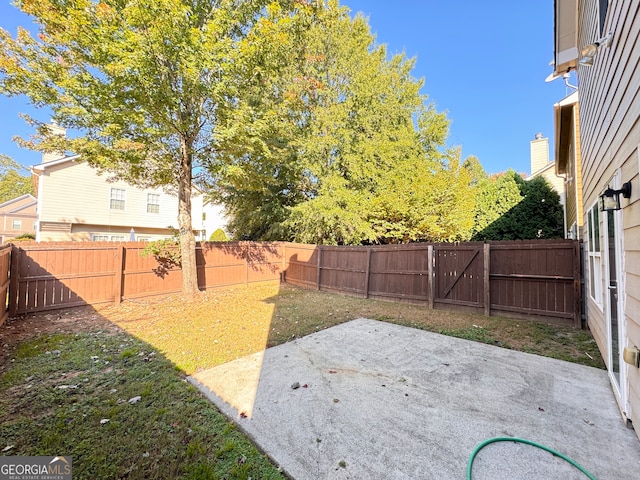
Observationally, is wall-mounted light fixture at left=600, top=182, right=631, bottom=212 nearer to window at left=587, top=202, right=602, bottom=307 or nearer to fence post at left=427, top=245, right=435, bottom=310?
window at left=587, top=202, right=602, bottom=307

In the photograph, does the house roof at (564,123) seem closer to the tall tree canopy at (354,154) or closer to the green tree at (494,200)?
the green tree at (494,200)

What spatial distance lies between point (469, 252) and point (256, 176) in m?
6.04

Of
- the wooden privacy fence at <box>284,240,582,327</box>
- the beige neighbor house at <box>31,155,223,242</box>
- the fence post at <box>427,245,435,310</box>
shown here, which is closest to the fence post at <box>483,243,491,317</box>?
the wooden privacy fence at <box>284,240,582,327</box>

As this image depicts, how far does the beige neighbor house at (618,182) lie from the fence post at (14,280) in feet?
31.0

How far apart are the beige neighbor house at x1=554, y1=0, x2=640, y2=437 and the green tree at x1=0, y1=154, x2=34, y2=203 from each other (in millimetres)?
43617

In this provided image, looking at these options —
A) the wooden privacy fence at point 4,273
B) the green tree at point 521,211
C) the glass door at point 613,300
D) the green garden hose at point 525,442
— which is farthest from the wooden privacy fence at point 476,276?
the wooden privacy fence at point 4,273

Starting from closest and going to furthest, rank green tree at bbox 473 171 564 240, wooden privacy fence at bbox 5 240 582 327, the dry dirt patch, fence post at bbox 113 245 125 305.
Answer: the dry dirt patch
wooden privacy fence at bbox 5 240 582 327
fence post at bbox 113 245 125 305
green tree at bbox 473 171 564 240

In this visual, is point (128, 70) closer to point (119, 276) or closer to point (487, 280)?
point (119, 276)

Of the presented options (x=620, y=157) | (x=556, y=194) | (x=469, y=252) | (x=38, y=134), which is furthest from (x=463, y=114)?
(x=38, y=134)

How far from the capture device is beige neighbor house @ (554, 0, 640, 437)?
6.98 feet

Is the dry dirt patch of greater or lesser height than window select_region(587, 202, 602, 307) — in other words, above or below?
below

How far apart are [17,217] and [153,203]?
2044 cm

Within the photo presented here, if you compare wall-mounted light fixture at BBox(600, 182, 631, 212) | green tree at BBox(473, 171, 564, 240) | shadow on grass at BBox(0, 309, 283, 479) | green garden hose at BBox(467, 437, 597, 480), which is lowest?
shadow on grass at BBox(0, 309, 283, 479)

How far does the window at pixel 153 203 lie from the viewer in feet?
49.8
